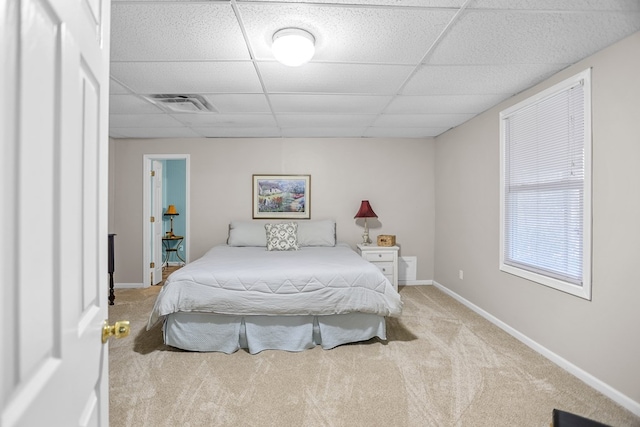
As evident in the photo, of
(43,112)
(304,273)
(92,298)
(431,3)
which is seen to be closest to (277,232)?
(304,273)

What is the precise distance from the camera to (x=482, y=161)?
365cm

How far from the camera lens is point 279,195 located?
192 inches

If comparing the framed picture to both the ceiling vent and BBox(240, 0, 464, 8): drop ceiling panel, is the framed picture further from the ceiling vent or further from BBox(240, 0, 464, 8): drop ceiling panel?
BBox(240, 0, 464, 8): drop ceiling panel

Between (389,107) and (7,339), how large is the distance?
3437 mm

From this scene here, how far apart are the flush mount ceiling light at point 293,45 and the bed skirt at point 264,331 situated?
6.51 feet

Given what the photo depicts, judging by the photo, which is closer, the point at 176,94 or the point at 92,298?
the point at 92,298

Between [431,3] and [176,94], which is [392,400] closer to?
[431,3]

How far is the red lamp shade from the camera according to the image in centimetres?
461

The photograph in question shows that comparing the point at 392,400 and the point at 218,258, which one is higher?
the point at 218,258

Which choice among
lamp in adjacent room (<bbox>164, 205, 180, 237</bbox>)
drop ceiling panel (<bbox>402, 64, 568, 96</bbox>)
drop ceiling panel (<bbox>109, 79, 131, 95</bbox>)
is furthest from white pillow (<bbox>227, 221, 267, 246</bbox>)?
drop ceiling panel (<bbox>402, 64, 568, 96</bbox>)

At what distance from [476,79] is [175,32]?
2.26m

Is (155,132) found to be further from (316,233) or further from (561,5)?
(561,5)

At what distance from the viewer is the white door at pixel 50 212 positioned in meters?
0.44

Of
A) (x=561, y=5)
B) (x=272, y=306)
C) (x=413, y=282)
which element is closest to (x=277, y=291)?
(x=272, y=306)
